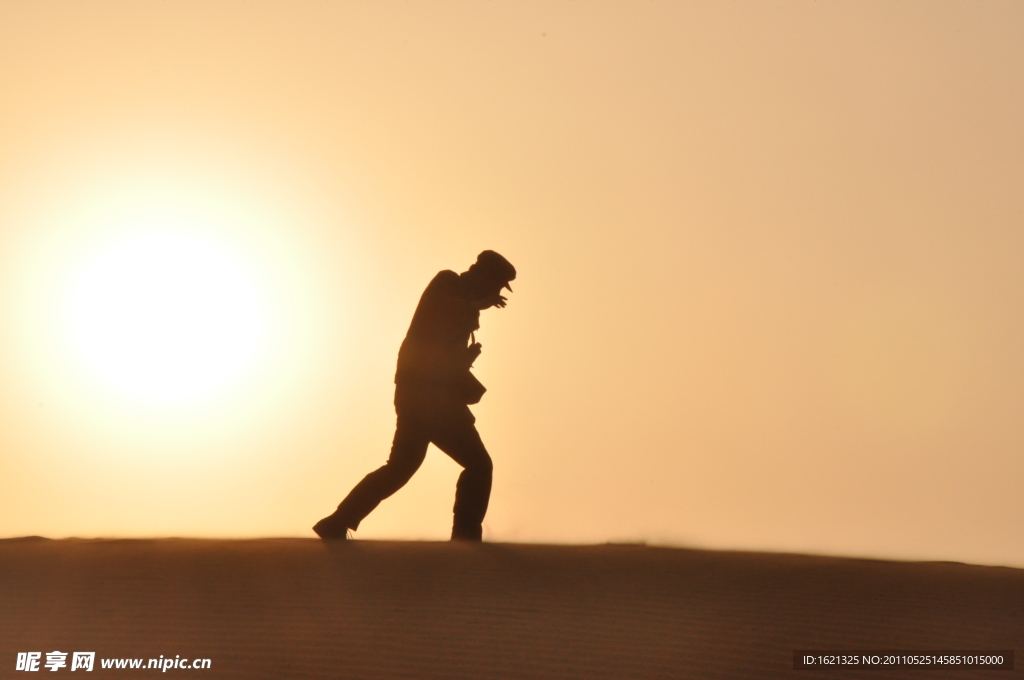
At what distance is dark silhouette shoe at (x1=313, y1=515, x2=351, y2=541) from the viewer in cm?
575

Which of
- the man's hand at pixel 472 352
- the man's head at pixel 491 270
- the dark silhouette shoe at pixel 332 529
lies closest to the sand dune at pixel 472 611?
the dark silhouette shoe at pixel 332 529

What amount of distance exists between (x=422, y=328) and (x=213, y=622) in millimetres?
2249

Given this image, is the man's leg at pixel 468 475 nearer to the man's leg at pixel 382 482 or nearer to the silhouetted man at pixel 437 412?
the silhouetted man at pixel 437 412

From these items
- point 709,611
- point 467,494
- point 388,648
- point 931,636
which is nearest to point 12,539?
point 467,494

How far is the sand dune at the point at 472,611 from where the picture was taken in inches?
143

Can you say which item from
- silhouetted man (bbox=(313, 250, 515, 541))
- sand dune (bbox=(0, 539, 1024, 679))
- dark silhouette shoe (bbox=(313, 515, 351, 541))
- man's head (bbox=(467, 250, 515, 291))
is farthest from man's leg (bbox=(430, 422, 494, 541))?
man's head (bbox=(467, 250, 515, 291))

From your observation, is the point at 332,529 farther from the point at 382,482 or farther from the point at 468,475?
the point at 468,475

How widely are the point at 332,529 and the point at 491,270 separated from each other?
5.23ft

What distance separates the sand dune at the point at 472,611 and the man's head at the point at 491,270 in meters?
1.42

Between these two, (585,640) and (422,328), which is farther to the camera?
(422,328)

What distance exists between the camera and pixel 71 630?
3846 millimetres

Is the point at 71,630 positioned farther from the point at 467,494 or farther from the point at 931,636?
the point at 931,636

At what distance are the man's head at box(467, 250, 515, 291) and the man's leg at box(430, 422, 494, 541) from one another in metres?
0.77

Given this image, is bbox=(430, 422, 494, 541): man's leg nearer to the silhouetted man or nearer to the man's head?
the silhouetted man
